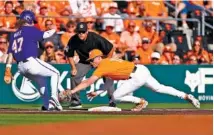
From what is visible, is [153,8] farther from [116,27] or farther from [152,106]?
[152,106]

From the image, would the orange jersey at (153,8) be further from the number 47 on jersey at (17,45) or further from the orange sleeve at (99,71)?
the orange sleeve at (99,71)

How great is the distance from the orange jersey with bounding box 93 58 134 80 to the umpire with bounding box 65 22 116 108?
1060 millimetres

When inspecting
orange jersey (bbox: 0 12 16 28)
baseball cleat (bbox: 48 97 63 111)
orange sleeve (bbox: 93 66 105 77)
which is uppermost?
orange jersey (bbox: 0 12 16 28)

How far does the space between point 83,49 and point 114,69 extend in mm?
2290

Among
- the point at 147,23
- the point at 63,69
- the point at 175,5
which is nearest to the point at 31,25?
the point at 63,69

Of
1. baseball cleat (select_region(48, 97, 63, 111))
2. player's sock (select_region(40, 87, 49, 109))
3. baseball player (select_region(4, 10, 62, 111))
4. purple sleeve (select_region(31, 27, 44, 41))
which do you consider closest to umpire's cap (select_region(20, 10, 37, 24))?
baseball player (select_region(4, 10, 62, 111))

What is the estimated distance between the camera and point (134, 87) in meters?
18.0

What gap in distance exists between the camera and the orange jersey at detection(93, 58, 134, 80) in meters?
16.4

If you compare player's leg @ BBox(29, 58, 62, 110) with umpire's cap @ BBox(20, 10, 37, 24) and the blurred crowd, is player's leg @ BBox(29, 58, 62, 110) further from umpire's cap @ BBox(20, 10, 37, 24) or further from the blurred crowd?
the blurred crowd

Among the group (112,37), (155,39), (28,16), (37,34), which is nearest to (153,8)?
(155,39)
